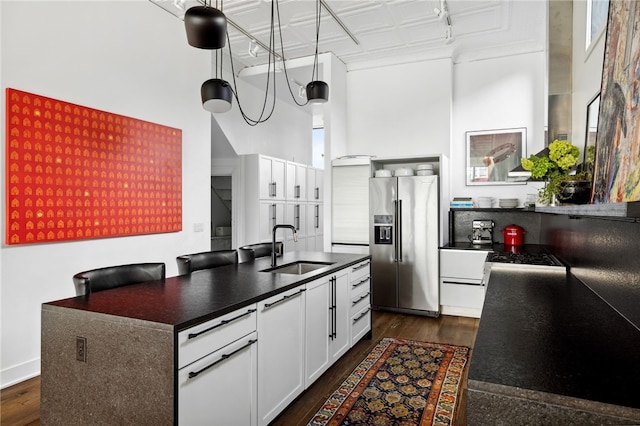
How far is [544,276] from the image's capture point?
2604 millimetres


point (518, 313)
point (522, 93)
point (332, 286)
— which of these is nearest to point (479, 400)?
point (518, 313)

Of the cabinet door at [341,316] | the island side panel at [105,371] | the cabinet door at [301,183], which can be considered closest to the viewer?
the island side panel at [105,371]

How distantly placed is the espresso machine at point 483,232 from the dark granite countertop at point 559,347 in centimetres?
315

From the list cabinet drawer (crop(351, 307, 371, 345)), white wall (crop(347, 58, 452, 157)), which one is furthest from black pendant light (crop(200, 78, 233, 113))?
white wall (crop(347, 58, 452, 157))

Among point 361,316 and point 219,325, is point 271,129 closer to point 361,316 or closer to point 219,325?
point 361,316

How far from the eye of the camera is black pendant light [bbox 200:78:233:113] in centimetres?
303

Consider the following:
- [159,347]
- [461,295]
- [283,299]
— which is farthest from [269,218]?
[159,347]

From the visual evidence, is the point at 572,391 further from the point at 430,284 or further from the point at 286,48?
the point at 286,48

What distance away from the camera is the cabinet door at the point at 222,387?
5.54 feet

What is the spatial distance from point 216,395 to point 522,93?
519 cm

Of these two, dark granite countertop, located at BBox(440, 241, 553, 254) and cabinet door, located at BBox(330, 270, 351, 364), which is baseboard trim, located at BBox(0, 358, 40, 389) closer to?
A: cabinet door, located at BBox(330, 270, 351, 364)

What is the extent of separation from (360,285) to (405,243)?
1469mm

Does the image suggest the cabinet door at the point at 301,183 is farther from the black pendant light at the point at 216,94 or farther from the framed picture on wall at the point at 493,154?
the black pendant light at the point at 216,94

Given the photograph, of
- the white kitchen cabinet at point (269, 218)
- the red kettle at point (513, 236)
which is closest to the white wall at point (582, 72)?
the red kettle at point (513, 236)
